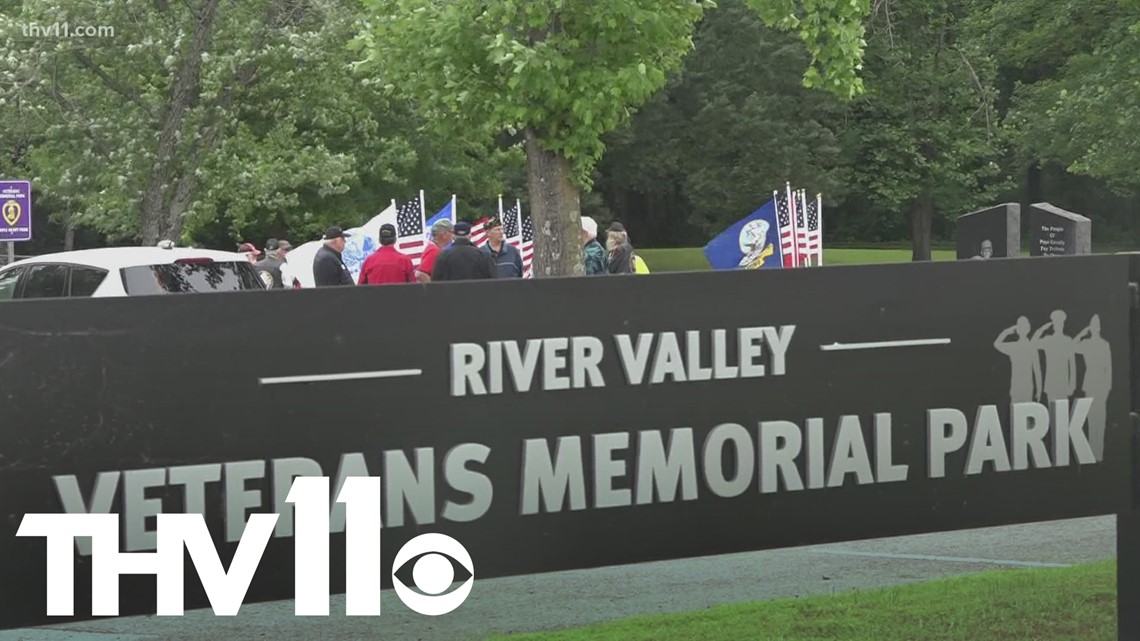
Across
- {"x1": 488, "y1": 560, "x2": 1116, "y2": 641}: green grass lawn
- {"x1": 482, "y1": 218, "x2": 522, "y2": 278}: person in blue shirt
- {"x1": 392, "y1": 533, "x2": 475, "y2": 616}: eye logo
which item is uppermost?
{"x1": 482, "y1": 218, "x2": 522, "y2": 278}: person in blue shirt

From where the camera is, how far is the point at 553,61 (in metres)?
19.7

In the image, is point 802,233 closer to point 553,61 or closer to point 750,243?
point 750,243

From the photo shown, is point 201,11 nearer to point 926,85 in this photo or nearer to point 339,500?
point 339,500

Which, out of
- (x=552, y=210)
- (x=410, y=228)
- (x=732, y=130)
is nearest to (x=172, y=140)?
(x=410, y=228)

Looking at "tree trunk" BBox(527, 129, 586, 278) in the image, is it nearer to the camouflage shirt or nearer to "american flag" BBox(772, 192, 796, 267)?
the camouflage shirt

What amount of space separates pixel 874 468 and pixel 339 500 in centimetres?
147

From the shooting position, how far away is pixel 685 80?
2432 inches

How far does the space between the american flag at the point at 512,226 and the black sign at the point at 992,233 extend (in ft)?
30.1

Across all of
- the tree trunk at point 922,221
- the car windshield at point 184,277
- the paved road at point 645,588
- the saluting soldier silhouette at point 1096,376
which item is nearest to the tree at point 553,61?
the car windshield at point 184,277

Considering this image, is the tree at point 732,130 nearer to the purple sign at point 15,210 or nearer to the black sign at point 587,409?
the purple sign at point 15,210

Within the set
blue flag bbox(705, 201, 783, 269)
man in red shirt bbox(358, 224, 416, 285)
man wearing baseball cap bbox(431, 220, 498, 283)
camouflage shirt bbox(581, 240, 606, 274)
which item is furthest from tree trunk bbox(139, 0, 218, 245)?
man wearing baseball cap bbox(431, 220, 498, 283)

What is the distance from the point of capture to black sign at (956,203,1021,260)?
20359 mm

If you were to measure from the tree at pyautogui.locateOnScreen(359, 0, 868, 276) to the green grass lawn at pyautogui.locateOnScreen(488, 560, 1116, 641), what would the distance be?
12.7 meters

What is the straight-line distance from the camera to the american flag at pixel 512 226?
29025 mm
